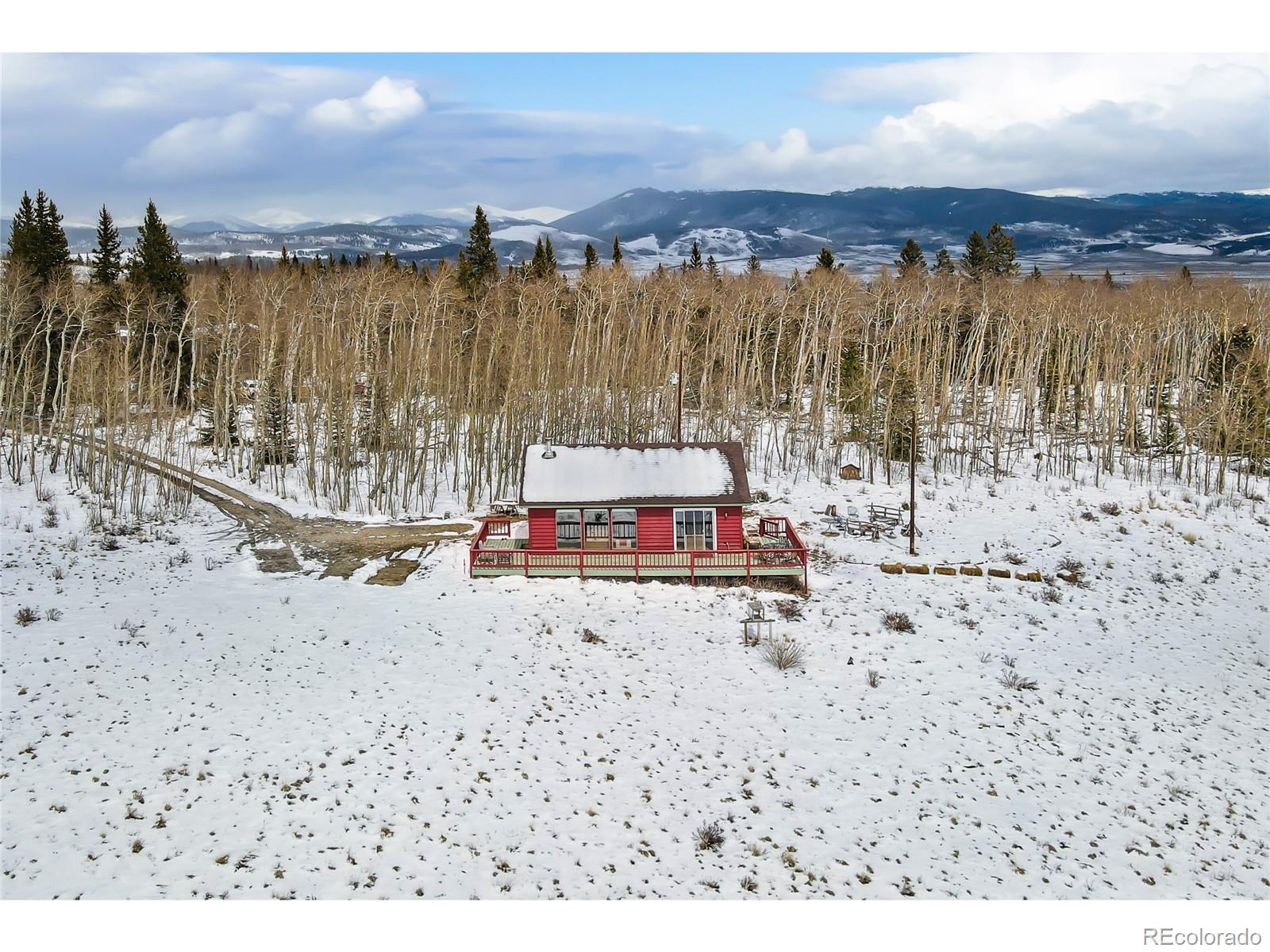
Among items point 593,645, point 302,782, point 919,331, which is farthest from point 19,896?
point 919,331

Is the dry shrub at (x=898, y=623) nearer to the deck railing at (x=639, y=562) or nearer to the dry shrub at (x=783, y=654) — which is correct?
the deck railing at (x=639, y=562)

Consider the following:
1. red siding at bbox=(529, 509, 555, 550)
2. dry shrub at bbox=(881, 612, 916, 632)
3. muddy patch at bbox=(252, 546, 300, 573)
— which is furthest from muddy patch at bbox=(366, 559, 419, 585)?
dry shrub at bbox=(881, 612, 916, 632)

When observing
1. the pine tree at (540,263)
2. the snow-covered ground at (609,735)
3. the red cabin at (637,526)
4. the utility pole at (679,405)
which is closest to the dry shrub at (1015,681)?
the snow-covered ground at (609,735)

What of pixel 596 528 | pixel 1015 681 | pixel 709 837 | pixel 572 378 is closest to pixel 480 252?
pixel 572 378

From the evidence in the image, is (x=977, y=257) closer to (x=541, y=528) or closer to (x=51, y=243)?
(x=541, y=528)

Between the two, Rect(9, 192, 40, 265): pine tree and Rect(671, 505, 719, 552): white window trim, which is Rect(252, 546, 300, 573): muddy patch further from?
Rect(9, 192, 40, 265): pine tree

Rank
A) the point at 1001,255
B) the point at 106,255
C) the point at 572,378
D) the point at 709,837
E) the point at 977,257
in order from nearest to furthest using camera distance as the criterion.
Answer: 1. the point at 709,837
2. the point at 572,378
3. the point at 106,255
4. the point at 977,257
5. the point at 1001,255
